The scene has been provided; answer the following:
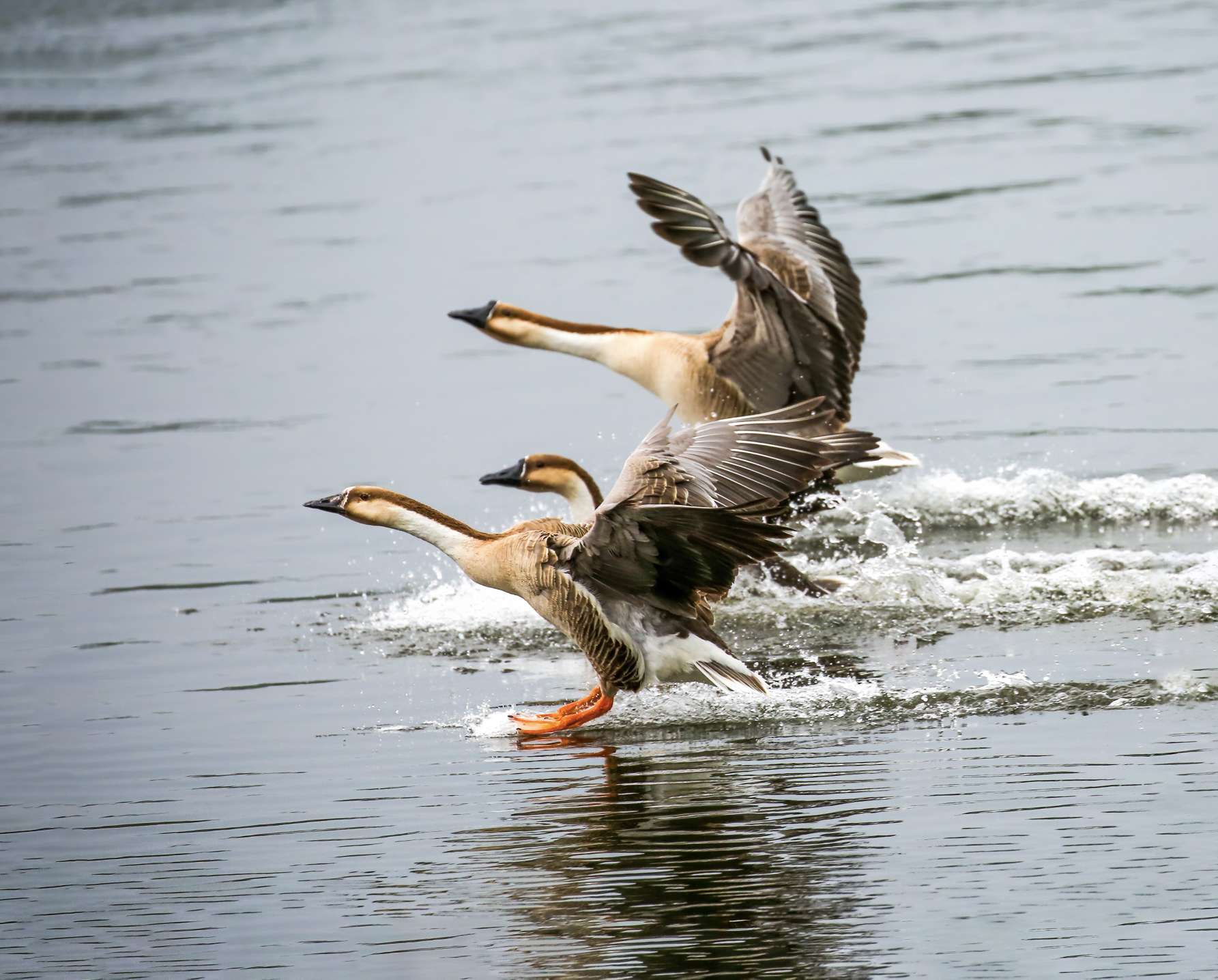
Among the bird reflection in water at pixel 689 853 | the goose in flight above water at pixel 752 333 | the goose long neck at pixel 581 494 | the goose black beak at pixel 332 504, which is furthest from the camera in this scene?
the goose long neck at pixel 581 494

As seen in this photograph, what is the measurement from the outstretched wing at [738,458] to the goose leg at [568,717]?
2.65 feet

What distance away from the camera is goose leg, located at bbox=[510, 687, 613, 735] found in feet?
23.6

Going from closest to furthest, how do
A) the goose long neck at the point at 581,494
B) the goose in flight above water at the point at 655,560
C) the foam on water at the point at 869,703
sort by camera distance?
the foam on water at the point at 869,703
the goose in flight above water at the point at 655,560
the goose long neck at the point at 581,494

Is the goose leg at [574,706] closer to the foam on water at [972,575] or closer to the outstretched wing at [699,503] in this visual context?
the outstretched wing at [699,503]

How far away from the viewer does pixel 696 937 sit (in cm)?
518

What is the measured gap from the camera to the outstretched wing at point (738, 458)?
279 inches

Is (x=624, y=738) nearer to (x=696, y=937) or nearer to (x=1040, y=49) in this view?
(x=696, y=937)

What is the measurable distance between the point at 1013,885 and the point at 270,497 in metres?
6.72

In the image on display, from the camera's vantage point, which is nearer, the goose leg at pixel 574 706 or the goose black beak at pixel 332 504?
the goose leg at pixel 574 706

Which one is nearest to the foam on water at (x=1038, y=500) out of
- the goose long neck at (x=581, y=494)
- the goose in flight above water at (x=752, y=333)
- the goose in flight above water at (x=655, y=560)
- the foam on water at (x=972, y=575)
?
the foam on water at (x=972, y=575)

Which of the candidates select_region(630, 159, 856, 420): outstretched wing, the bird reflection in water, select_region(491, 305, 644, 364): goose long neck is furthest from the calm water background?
select_region(491, 305, 644, 364): goose long neck

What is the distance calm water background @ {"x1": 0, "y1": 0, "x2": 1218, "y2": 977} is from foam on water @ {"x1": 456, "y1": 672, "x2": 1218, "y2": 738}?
0.03 m

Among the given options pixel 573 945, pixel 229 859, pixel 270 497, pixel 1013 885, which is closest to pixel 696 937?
pixel 573 945

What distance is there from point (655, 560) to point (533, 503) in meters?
3.94
